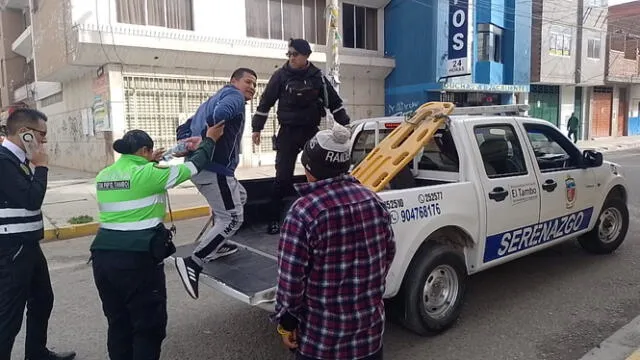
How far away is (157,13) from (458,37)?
1107 centimetres

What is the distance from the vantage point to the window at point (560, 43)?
2628 cm

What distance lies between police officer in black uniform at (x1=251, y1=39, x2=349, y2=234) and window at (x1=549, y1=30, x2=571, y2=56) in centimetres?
2539

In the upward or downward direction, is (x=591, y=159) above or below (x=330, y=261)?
above

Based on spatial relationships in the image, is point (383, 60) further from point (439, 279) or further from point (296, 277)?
point (296, 277)

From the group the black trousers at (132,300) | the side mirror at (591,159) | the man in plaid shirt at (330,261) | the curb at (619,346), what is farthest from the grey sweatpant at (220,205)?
the side mirror at (591,159)

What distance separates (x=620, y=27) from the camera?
34.8 m

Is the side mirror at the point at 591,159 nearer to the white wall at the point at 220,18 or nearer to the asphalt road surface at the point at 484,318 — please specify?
the asphalt road surface at the point at 484,318

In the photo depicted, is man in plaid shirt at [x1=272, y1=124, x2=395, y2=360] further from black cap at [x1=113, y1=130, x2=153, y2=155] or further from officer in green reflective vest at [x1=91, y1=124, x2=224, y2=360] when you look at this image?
black cap at [x1=113, y1=130, x2=153, y2=155]

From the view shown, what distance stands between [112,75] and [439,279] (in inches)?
487

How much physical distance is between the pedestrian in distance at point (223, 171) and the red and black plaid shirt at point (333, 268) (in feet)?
5.85

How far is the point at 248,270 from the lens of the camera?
3.58m

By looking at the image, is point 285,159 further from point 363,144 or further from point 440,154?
point 440,154

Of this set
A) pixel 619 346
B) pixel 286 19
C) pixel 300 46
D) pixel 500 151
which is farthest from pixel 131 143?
pixel 286 19

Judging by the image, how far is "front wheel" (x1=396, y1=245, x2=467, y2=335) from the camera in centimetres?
353
